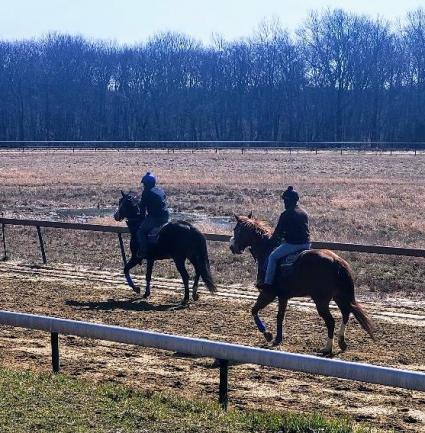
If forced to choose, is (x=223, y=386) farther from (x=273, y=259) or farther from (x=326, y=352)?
(x=273, y=259)

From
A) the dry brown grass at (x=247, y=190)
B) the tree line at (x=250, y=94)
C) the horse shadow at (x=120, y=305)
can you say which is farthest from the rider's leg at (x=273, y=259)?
the tree line at (x=250, y=94)

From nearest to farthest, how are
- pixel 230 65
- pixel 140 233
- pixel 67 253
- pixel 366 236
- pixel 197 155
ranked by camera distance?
pixel 140 233, pixel 67 253, pixel 366 236, pixel 197 155, pixel 230 65

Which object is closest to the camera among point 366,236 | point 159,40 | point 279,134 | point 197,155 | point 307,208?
point 366,236

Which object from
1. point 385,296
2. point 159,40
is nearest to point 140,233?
point 385,296

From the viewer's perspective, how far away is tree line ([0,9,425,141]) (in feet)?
391

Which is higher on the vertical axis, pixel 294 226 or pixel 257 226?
pixel 294 226

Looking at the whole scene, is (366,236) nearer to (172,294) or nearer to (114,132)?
(172,294)

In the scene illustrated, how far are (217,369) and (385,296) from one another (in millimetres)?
7030

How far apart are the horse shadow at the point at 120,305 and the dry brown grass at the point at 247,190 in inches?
129

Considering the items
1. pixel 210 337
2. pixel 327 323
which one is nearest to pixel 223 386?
pixel 327 323

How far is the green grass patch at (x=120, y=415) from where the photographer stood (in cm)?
816

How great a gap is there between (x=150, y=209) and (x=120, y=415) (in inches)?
352

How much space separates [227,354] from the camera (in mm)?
9289

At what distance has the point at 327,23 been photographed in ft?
409
